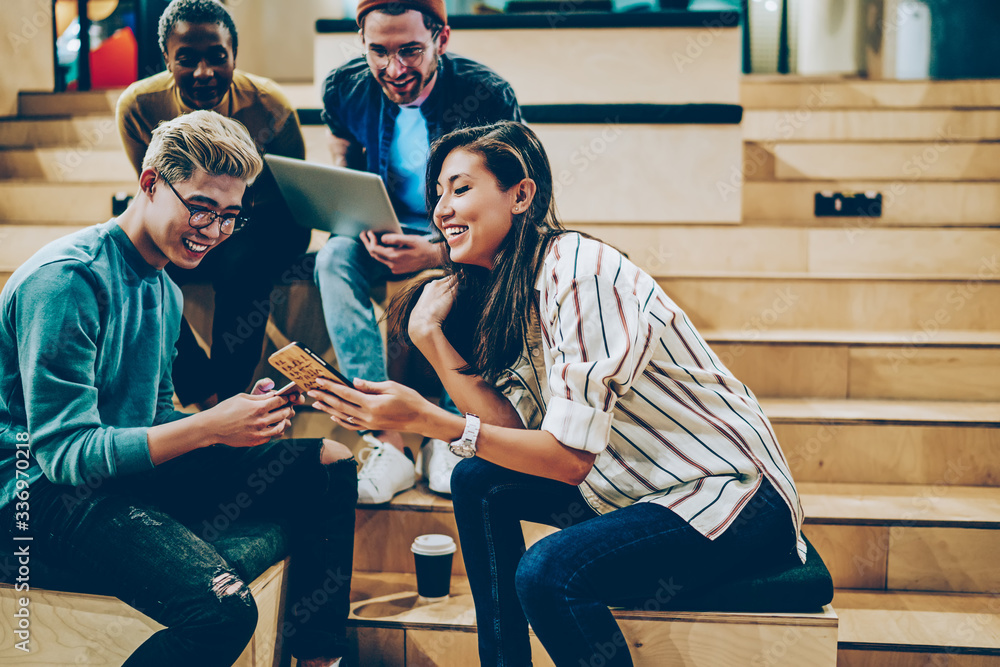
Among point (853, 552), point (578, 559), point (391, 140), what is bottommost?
point (853, 552)

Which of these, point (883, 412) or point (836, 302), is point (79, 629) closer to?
point (883, 412)

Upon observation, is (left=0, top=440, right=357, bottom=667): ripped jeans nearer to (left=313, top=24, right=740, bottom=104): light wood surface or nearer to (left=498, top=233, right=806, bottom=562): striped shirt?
(left=498, top=233, right=806, bottom=562): striped shirt

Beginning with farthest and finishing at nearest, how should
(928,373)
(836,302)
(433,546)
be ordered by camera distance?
1. (836,302)
2. (928,373)
3. (433,546)

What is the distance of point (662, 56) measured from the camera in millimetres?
2982

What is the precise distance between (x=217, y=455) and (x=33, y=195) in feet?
7.37

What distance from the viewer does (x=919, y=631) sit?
4.89 ft

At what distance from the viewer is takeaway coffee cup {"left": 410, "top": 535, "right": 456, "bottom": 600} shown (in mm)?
1543

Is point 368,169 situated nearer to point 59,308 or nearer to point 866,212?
point 59,308

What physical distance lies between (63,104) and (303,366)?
3.48 meters

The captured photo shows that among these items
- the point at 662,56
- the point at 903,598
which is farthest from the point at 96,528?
the point at 662,56

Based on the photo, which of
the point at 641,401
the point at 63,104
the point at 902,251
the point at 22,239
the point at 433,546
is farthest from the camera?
the point at 63,104

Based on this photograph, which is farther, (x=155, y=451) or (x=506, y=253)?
(x=506, y=253)

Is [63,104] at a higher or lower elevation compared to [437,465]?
higher

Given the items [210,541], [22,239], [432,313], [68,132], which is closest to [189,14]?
[432,313]
